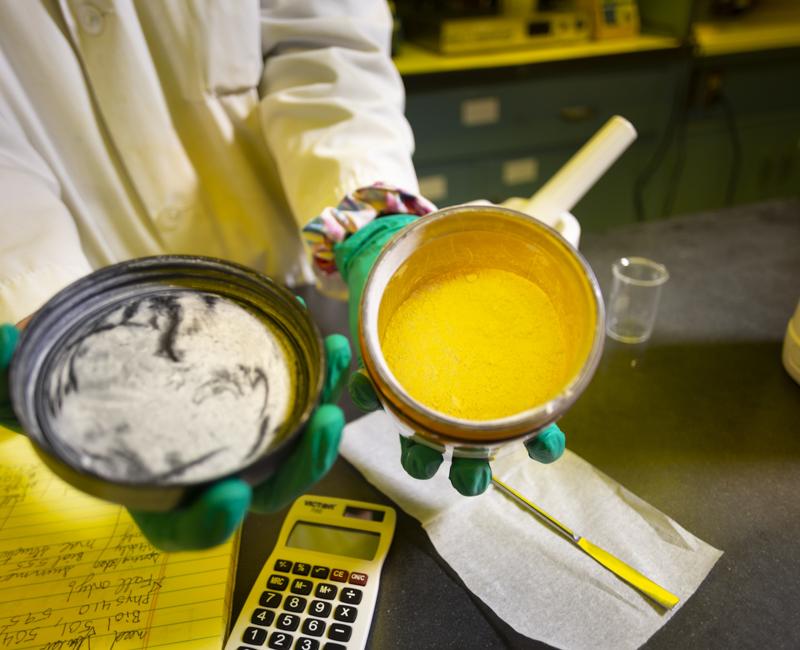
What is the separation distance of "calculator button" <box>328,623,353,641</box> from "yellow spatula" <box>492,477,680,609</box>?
0.70ft

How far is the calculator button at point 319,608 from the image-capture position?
49cm

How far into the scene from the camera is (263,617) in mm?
487

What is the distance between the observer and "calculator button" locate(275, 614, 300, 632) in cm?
48

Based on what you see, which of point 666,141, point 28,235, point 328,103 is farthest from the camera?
point 666,141

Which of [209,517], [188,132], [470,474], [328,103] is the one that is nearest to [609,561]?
[470,474]

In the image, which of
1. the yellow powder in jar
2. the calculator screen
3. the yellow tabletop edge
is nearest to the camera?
the yellow powder in jar

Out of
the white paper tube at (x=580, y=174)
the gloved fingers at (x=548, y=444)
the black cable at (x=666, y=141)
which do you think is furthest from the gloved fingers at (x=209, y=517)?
the black cable at (x=666, y=141)

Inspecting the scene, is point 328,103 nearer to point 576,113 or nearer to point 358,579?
point 358,579

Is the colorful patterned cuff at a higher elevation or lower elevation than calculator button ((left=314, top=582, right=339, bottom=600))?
higher

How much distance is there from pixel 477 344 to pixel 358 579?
0.80 ft

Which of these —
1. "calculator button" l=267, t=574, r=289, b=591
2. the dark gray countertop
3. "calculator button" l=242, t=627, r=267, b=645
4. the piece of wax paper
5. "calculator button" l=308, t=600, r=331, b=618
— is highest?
"calculator button" l=242, t=627, r=267, b=645

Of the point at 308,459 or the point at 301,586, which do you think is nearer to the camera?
the point at 308,459

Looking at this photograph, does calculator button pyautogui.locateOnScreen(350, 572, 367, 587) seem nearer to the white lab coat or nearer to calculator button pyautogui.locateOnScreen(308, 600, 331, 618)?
calculator button pyautogui.locateOnScreen(308, 600, 331, 618)

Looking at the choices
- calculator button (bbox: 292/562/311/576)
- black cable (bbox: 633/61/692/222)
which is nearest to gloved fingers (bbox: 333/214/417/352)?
calculator button (bbox: 292/562/311/576)
